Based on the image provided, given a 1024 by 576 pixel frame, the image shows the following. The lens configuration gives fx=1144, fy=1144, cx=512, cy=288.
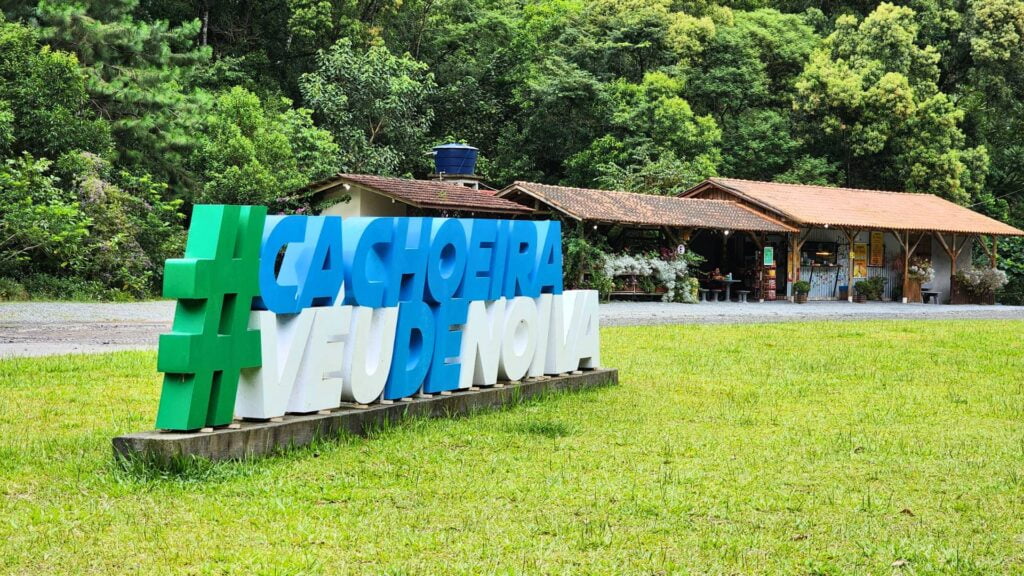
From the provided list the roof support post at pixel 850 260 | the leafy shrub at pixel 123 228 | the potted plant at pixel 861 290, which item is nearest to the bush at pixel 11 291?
the leafy shrub at pixel 123 228

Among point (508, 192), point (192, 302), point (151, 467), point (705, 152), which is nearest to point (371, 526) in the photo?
point (151, 467)

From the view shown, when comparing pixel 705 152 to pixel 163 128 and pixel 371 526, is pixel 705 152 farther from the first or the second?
pixel 371 526

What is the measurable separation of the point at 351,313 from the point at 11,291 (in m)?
18.1

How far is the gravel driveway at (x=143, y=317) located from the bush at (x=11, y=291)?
1.13m

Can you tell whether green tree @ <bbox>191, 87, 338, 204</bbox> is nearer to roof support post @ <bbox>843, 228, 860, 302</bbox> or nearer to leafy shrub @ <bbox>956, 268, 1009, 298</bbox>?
roof support post @ <bbox>843, 228, 860, 302</bbox>

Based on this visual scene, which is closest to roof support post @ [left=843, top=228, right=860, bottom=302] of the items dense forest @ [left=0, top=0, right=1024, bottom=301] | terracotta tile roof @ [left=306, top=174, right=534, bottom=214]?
dense forest @ [left=0, top=0, right=1024, bottom=301]

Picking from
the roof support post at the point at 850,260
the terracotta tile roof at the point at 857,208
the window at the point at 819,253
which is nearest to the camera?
the terracotta tile roof at the point at 857,208

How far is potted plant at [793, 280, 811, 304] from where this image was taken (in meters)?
32.9

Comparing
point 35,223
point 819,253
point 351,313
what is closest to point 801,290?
point 819,253

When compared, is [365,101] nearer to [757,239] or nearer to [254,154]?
[254,154]

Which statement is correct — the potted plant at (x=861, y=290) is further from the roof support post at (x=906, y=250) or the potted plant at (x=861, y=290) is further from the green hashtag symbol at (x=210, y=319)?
the green hashtag symbol at (x=210, y=319)

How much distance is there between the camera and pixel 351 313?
313 inches

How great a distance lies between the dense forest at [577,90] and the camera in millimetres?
32344

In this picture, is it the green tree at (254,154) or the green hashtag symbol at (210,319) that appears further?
the green tree at (254,154)
